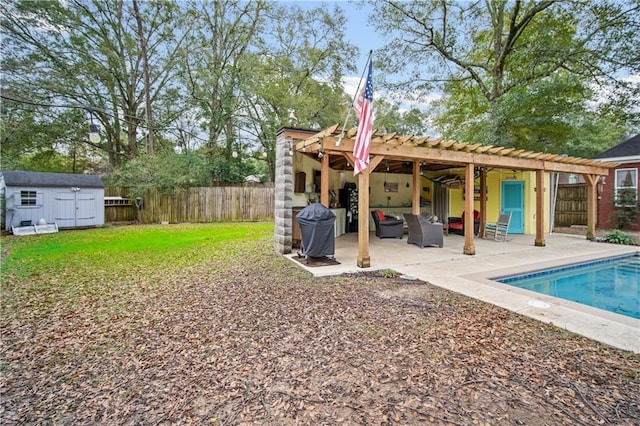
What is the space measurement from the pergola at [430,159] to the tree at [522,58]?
9.40ft

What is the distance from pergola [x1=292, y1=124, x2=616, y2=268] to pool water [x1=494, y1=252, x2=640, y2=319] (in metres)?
1.52

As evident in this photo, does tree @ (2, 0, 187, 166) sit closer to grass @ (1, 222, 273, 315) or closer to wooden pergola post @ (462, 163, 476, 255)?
grass @ (1, 222, 273, 315)

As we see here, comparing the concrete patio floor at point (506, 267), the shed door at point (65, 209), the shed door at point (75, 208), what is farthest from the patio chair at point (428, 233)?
the shed door at point (65, 209)

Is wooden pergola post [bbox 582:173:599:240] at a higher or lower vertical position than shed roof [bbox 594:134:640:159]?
lower

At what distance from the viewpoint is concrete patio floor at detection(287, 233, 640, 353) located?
9.95 feet

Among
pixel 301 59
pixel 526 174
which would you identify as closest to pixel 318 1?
pixel 301 59

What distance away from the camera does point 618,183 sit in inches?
455

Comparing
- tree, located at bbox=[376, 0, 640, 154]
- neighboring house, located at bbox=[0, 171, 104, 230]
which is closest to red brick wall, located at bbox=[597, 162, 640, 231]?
tree, located at bbox=[376, 0, 640, 154]

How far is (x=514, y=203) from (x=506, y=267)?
6238 millimetres

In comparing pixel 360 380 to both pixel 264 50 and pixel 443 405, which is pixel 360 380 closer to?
pixel 443 405

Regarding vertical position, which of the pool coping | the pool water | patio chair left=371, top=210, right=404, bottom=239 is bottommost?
the pool water

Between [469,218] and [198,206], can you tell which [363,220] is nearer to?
[469,218]

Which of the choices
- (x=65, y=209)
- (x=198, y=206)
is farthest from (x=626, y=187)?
(x=65, y=209)

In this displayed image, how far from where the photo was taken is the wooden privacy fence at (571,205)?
12.4 metres
